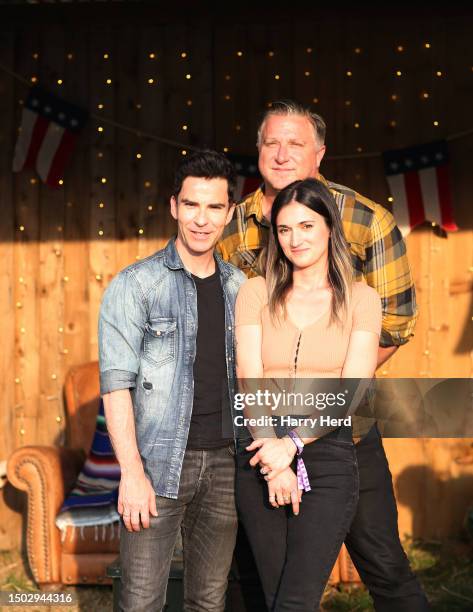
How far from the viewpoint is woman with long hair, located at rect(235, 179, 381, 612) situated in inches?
122

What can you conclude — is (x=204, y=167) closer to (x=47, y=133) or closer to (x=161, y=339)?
(x=161, y=339)

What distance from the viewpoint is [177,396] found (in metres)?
3.24

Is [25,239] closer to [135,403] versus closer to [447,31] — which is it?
[447,31]

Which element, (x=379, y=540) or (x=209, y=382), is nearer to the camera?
(x=209, y=382)

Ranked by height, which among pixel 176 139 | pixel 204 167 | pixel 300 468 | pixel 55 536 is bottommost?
pixel 55 536

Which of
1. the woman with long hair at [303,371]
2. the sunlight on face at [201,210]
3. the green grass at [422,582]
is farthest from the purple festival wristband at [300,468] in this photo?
the green grass at [422,582]

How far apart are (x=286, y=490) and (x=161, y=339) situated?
1.96 ft

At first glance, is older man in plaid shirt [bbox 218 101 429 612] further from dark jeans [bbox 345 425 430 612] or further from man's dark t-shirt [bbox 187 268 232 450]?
man's dark t-shirt [bbox 187 268 232 450]

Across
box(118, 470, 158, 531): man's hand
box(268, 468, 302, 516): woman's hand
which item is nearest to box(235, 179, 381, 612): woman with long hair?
box(268, 468, 302, 516): woman's hand

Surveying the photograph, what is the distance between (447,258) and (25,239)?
8.03 ft

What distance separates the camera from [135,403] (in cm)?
330

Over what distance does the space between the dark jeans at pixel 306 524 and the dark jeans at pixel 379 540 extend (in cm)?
27

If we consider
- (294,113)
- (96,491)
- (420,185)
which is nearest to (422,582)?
(96,491)

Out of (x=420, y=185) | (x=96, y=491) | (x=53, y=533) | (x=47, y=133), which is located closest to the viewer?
(x=53, y=533)
